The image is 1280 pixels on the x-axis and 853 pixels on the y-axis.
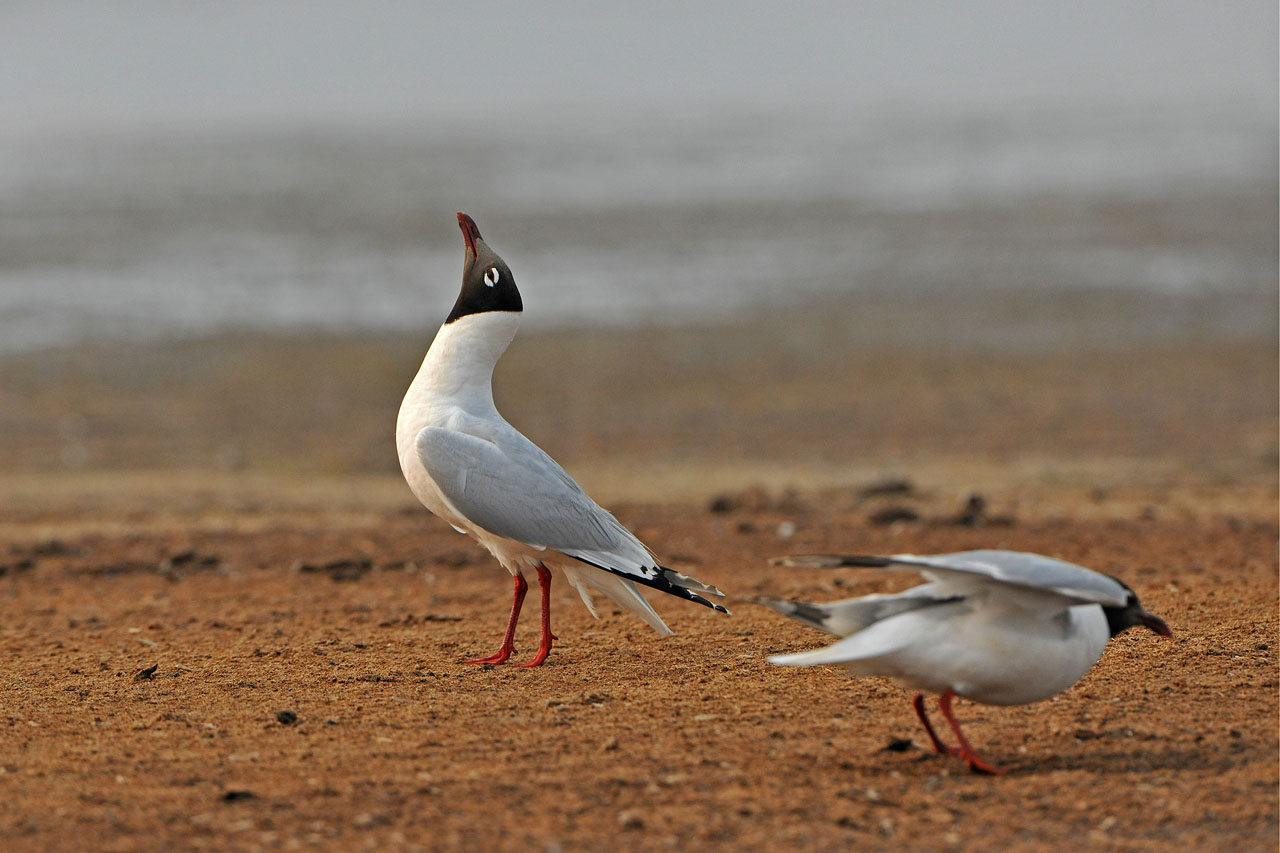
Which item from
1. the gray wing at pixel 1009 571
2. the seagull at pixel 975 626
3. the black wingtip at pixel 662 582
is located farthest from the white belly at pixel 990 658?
Result: the black wingtip at pixel 662 582

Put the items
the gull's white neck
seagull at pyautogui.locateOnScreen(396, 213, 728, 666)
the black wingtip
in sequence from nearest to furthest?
the black wingtip, seagull at pyautogui.locateOnScreen(396, 213, 728, 666), the gull's white neck

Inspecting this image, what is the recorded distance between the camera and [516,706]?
19.5 feet

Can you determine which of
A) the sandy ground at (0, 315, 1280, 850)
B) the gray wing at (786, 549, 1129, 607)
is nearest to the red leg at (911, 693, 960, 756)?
the sandy ground at (0, 315, 1280, 850)

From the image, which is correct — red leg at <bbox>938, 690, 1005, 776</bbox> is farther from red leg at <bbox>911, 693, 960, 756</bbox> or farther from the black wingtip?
the black wingtip

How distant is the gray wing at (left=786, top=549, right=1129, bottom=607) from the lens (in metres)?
4.71

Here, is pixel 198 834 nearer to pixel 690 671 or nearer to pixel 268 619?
pixel 690 671

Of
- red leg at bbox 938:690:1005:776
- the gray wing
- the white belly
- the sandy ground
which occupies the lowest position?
the sandy ground

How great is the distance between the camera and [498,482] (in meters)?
6.57

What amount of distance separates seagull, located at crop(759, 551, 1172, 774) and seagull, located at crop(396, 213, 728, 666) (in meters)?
1.44

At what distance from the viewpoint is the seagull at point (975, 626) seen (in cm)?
480

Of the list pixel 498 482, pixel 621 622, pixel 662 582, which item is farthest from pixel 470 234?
pixel 621 622

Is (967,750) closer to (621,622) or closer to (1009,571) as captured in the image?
(1009,571)

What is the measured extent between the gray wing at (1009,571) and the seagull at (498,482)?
1.65 metres

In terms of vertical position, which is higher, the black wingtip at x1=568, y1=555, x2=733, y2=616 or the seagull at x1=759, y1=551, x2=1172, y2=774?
the seagull at x1=759, y1=551, x2=1172, y2=774
